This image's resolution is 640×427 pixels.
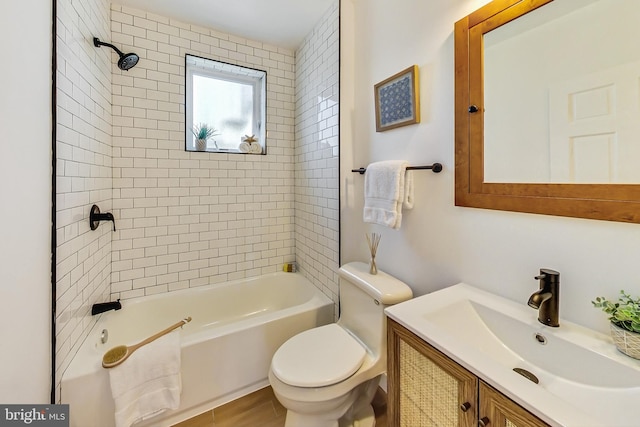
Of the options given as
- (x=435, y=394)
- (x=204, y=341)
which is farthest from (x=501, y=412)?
(x=204, y=341)

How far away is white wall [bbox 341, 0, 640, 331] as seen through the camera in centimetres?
80

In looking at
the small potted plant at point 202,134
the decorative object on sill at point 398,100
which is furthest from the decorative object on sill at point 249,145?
the decorative object on sill at point 398,100

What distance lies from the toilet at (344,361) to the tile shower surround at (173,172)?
0.51 m

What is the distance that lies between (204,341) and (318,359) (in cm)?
73

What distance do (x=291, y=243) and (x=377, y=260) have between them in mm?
1211

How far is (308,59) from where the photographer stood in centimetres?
229

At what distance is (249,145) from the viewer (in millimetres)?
2424

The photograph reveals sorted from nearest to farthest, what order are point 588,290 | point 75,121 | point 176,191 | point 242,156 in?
point 588,290 → point 75,121 → point 176,191 → point 242,156

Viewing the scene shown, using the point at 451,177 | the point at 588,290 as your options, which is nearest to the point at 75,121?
the point at 451,177

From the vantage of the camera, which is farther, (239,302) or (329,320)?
(239,302)

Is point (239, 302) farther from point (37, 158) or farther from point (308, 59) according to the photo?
point (308, 59)

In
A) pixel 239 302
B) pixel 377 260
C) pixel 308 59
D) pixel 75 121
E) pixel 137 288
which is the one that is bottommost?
pixel 239 302

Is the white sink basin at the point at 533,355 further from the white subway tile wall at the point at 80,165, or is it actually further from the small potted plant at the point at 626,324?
the white subway tile wall at the point at 80,165

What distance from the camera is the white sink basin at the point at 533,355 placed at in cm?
58
